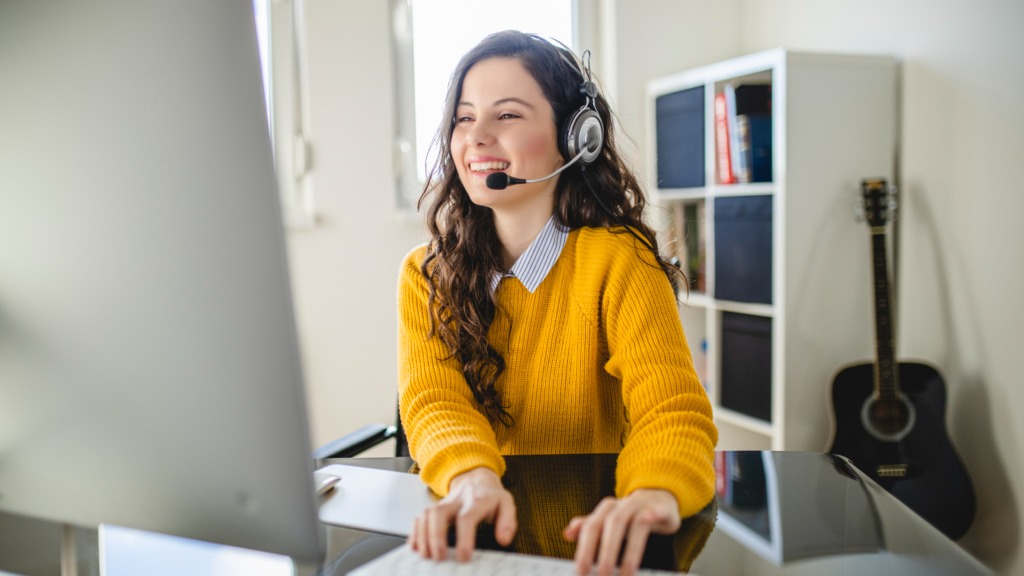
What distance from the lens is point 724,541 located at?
664mm

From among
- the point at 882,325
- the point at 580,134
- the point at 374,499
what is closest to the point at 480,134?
the point at 580,134

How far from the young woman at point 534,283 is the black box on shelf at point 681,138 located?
54.9 inches

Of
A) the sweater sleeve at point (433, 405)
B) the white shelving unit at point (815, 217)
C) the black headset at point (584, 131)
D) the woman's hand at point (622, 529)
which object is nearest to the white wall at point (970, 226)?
the white shelving unit at point (815, 217)

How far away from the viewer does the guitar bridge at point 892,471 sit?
6.20 ft

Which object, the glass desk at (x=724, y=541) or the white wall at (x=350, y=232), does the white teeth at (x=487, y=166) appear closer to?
the glass desk at (x=724, y=541)

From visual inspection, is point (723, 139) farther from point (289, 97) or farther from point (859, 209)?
point (289, 97)

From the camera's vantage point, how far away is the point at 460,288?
1.12 m

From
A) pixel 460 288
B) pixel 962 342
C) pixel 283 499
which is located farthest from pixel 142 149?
pixel 962 342

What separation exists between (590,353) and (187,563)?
0.62 metres

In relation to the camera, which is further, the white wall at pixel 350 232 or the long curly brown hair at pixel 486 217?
the white wall at pixel 350 232

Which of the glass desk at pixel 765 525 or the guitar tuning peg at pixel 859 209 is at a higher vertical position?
the guitar tuning peg at pixel 859 209

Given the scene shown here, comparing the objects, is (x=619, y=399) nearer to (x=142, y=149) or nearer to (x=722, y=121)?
(x=142, y=149)

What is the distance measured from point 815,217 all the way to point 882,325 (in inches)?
15.1

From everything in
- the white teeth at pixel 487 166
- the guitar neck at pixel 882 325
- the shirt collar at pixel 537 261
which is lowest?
the guitar neck at pixel 882 325
